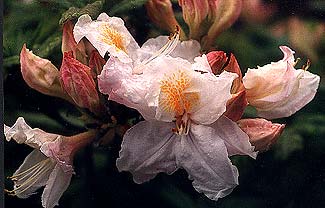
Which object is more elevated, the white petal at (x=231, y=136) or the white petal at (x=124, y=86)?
the white petal at (x=124, y=86)

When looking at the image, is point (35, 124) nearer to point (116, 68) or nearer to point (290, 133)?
point (116, 68)

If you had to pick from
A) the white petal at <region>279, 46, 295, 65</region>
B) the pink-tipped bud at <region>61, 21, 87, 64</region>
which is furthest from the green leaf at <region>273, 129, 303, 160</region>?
the pink-tipped bud at <region>61, 21, 87, 64</region>

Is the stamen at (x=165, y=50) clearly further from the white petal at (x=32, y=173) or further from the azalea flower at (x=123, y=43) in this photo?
the white petal at (x=32, y=173)

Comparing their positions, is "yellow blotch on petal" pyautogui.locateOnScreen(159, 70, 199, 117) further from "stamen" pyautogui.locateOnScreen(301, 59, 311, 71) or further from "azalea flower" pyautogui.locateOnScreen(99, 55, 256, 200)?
"stamen" pyautogui.locateOnScreen(301, 59, 311, 71)

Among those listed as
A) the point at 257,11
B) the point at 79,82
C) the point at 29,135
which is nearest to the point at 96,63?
the point at 79,82

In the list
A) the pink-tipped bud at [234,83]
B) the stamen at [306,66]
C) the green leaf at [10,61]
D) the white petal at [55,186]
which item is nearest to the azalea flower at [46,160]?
the white petal at [55,186]

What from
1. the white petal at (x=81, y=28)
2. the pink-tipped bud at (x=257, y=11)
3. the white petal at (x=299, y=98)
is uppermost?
the pink-tipped bud at (x=257, y=11)

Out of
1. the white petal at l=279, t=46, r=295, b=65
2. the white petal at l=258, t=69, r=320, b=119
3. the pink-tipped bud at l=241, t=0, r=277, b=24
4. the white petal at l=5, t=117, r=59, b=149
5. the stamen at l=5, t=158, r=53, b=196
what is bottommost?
the stamen at l=5, t=158, r=53, b=196
